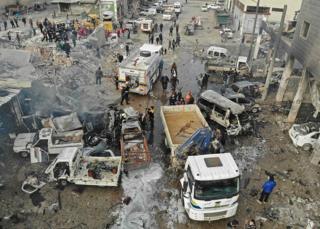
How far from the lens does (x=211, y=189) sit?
34.5 ft

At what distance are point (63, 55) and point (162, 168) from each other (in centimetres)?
1672

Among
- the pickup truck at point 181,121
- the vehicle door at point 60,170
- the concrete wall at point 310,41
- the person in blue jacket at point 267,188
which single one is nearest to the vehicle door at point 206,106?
the pickup truck at point 181,121

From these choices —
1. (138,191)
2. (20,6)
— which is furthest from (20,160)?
(20,6)

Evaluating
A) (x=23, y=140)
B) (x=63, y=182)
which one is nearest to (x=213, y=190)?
(x=63, y=182)

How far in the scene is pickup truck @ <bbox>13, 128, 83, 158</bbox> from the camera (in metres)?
14.7

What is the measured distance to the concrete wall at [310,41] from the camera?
16016mm

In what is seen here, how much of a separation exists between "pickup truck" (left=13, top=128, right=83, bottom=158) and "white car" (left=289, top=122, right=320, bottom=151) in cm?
1212

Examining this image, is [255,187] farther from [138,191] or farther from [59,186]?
[59,186]

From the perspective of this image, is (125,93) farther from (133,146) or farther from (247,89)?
(247,89)

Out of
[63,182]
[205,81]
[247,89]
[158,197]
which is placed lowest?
[158,197]

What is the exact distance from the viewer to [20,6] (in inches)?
1825

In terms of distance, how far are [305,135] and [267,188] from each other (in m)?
5.95

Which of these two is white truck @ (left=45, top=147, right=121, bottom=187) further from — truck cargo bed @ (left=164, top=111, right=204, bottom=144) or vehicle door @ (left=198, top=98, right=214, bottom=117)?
vehicle door @ (left=198, top=98, right=214, bottom=117)

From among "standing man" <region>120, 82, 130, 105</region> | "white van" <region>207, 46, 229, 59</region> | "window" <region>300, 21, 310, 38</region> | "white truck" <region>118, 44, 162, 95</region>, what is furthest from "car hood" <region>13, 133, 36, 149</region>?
"white van" <region>207, 46, 229, 59</region>
